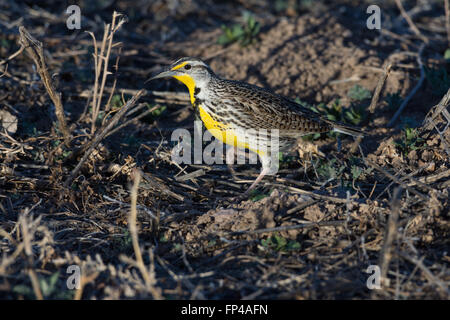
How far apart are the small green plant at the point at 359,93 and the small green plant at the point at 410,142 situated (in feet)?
3.54

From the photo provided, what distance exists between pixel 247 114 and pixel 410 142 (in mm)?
1670

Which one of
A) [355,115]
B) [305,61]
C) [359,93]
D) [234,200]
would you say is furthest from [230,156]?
[305,61]

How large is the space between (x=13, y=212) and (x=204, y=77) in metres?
2.25

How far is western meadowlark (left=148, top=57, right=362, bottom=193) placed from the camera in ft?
16.3

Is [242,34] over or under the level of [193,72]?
over

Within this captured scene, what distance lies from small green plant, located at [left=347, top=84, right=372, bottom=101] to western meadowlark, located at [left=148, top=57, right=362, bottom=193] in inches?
41.2

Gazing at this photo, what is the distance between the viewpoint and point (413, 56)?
698cm

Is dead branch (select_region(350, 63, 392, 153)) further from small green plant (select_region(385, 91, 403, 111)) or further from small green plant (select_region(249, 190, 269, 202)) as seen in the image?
small green plant (select_region(249, 190, 269, 202))

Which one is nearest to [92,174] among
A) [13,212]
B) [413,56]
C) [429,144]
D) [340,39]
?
[13,212]

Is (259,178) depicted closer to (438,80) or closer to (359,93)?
(359,93)

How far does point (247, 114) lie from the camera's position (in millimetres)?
5012
